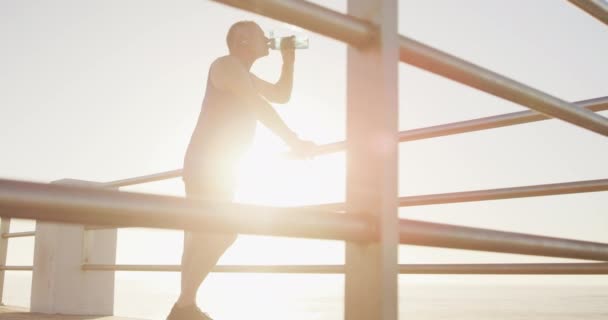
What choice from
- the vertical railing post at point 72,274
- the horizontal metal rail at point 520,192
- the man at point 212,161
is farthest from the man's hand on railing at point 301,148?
the vertical railing post at point 72,274

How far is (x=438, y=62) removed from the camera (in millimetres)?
847

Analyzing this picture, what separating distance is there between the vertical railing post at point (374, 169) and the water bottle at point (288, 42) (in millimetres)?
1131

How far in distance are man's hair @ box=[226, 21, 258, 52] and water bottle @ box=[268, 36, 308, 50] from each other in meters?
0.09

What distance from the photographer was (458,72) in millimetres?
884

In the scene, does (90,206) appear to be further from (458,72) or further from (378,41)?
(458,72)

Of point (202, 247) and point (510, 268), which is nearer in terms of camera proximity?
point (510, 268)

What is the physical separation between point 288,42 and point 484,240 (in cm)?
131

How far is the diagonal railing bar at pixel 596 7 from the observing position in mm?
1304

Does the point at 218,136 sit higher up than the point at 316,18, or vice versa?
the point at 218,136

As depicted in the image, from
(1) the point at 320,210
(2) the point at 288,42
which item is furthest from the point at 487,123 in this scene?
(1) the point at 320,210

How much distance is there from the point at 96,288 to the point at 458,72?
3204mm

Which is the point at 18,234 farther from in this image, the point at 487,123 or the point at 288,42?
the point at 487,123

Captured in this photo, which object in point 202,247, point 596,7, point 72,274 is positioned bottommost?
point 72,274

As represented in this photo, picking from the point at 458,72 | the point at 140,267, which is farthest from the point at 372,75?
the point at 140,267
